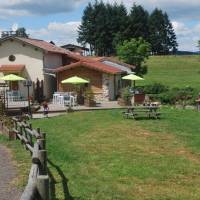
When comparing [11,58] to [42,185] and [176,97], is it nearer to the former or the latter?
[176,97]

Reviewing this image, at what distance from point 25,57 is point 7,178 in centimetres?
3423

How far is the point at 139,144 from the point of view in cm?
1880

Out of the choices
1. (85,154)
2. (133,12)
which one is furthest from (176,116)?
(133,12)

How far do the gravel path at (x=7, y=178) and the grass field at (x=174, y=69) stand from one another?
58.7 m

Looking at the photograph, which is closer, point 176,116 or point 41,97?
point 176,116

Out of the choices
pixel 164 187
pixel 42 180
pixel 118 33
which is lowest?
pixel 164 187

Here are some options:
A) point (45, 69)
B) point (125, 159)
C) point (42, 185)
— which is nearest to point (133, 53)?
point (45, 69)

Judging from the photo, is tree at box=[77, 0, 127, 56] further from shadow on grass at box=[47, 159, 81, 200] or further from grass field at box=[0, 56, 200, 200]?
shadow on grass at box=[47, 159, 81, 200]

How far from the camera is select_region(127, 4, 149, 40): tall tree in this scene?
107m

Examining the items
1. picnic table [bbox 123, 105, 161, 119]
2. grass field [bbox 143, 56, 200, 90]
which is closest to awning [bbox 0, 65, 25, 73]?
picnic table [bbox 123, 105, 161, 119]

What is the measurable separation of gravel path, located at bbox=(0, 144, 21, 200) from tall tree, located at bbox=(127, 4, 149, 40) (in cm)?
9163

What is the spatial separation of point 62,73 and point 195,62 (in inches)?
1980

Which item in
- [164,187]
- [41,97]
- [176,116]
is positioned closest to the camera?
[164,187]

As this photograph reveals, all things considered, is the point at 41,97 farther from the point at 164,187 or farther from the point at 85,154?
the point at 164,187
